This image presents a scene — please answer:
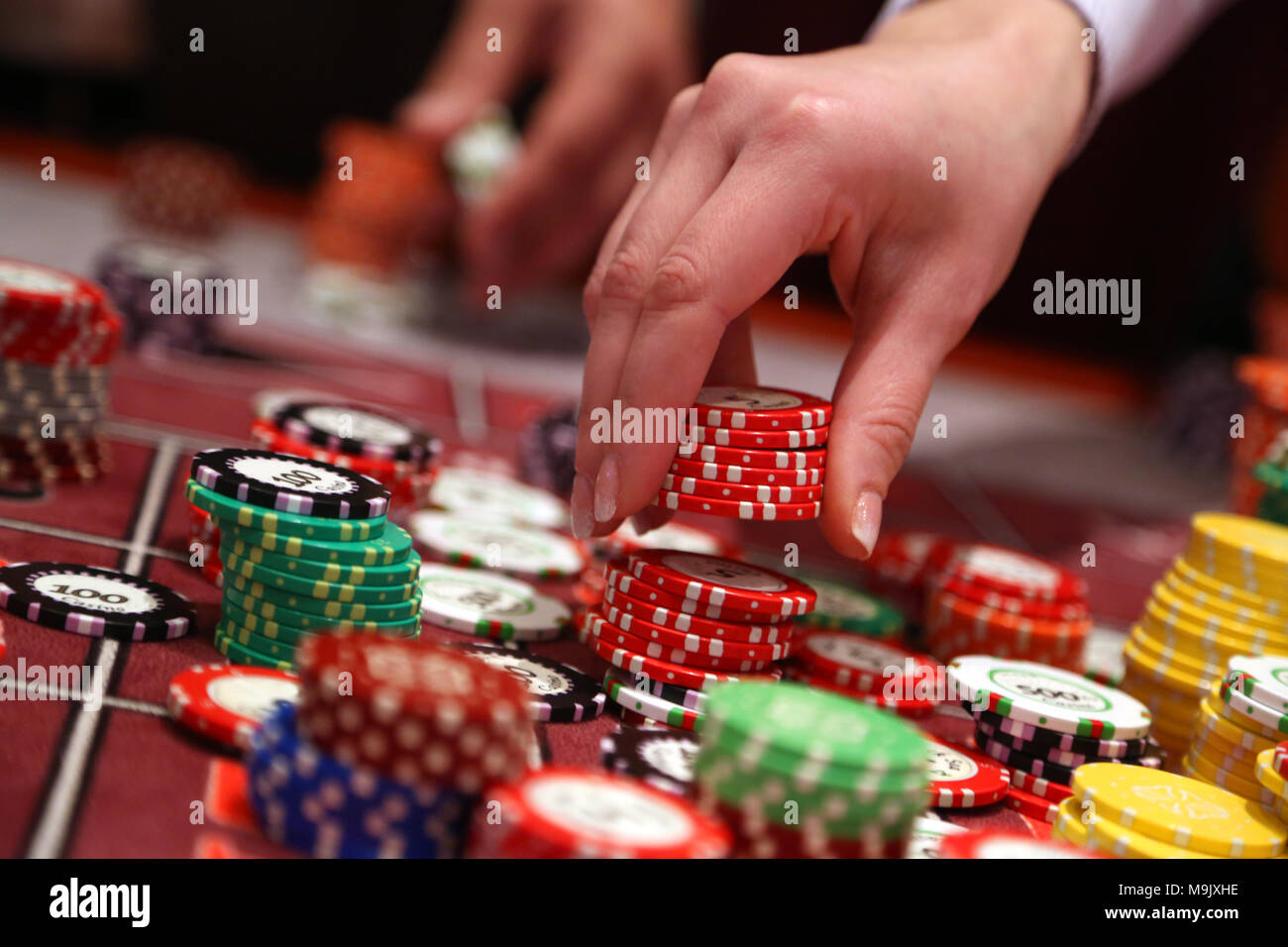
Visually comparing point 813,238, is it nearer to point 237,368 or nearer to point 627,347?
point 627,347

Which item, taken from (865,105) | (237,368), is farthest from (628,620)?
(237,368)

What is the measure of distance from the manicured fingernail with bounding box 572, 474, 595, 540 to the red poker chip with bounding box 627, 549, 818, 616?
10 cm

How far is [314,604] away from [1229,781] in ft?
4.59

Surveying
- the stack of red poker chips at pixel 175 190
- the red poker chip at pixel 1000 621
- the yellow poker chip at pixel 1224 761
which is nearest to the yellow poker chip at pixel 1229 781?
the yellow poker chip at pixel 1224 761

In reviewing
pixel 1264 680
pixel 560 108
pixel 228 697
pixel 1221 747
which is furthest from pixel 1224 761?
pixel 560 108

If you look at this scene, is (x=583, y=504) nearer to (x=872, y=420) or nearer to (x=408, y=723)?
(x=872, y=420)

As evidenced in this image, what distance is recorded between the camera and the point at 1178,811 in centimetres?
185

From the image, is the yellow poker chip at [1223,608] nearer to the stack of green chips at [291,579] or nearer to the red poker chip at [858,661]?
the red poker chip at [858,661]

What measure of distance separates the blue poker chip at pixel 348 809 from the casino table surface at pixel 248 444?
59mm

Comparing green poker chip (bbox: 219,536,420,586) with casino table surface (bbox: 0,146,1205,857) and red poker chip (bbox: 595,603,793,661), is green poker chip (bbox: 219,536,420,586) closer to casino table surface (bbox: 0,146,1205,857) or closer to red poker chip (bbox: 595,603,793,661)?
casino table surface (bbox: 0,146,1205,857)

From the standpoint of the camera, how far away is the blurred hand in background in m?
5.26

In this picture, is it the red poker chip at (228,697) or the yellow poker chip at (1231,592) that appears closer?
the red poker chip at (228,697)

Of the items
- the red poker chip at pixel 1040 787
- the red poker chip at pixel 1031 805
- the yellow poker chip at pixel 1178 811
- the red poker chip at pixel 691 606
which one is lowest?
the red poker chip at pixel 1031 805

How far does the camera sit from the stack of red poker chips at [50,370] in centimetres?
253
